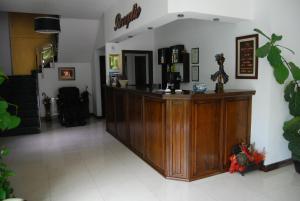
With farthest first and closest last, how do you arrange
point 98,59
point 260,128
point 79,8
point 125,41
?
point 98,59, point 125,41, point 79,8, point 260,128

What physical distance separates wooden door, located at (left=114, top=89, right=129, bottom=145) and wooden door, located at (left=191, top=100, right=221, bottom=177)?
6.11ft

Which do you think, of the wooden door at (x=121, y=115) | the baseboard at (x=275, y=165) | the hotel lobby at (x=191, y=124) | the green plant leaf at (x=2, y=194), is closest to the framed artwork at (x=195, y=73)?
the hotel lobby at (x=191, y=124)

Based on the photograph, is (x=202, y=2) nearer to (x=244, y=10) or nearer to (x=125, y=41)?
(x=244, y=10)

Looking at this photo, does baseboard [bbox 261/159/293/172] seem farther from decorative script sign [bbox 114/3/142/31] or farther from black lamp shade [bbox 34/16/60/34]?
black lamp shade [bbox 34/16/60/34]

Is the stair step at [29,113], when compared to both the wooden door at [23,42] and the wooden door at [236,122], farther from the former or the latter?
the wooden door at [236,122]

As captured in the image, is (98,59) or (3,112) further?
(98,59)

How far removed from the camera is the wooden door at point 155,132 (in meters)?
3.52

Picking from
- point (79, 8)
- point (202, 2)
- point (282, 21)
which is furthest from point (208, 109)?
point (79, 8)

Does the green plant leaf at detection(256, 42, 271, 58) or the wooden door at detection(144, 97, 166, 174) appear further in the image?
the wooden door at detection(144, 97, 166, 174)

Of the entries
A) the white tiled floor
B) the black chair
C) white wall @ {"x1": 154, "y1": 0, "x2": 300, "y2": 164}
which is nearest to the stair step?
the black chair

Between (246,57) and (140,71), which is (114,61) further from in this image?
(246,57)

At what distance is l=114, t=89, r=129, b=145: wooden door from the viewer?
491 centimetres

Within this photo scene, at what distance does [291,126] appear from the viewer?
342 cm

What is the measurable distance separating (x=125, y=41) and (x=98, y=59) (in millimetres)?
1696
